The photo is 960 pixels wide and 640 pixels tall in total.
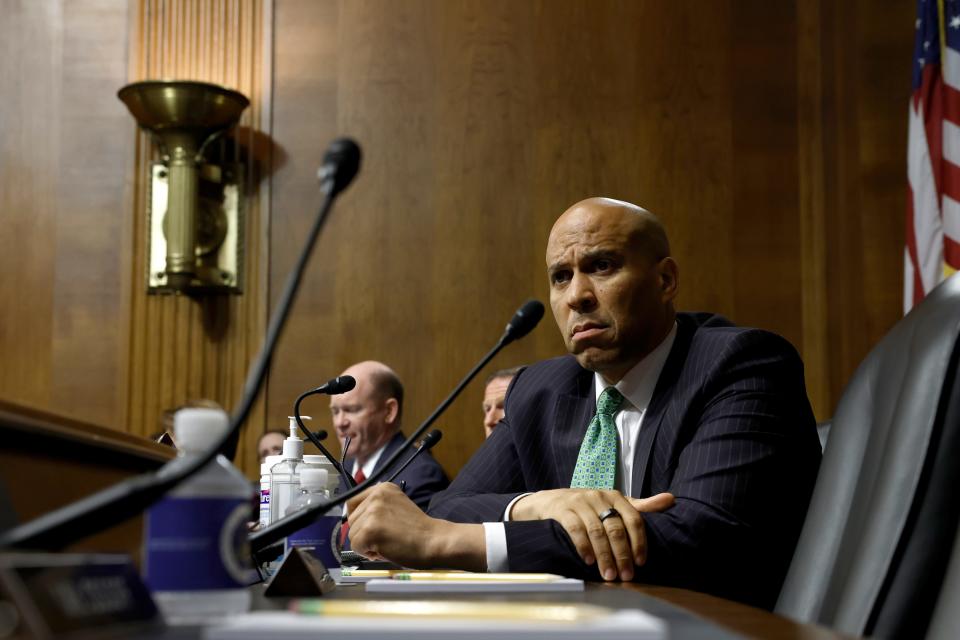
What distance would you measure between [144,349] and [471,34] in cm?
216

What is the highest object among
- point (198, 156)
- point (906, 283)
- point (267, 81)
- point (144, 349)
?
point (267, 81)

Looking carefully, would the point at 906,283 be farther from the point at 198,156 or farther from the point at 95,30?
the point at 95,30

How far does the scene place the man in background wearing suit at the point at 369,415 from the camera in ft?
17.4

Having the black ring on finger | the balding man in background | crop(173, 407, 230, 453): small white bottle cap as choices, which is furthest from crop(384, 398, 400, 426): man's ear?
crop(173, 407, 230, 453): small white bottle cap

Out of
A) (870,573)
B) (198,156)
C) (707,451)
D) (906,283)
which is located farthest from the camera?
(198,156)

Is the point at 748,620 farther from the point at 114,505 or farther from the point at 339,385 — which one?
the point at 339,385

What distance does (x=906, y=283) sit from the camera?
492cm

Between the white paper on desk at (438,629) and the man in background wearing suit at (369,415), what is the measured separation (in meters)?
4.38

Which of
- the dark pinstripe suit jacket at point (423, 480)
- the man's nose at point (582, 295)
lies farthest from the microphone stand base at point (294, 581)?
the dark pinstripe suit jacket at point (423, 480)

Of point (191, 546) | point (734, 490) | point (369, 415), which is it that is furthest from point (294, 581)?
point (369, 415)

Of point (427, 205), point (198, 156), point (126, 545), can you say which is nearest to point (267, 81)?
point (198, 156)

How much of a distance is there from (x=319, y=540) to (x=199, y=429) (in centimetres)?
114

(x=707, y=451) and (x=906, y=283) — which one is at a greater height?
(x=906, y=283)

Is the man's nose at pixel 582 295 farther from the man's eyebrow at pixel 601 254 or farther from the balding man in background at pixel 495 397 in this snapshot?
the balding man in background at pixel 495 397
